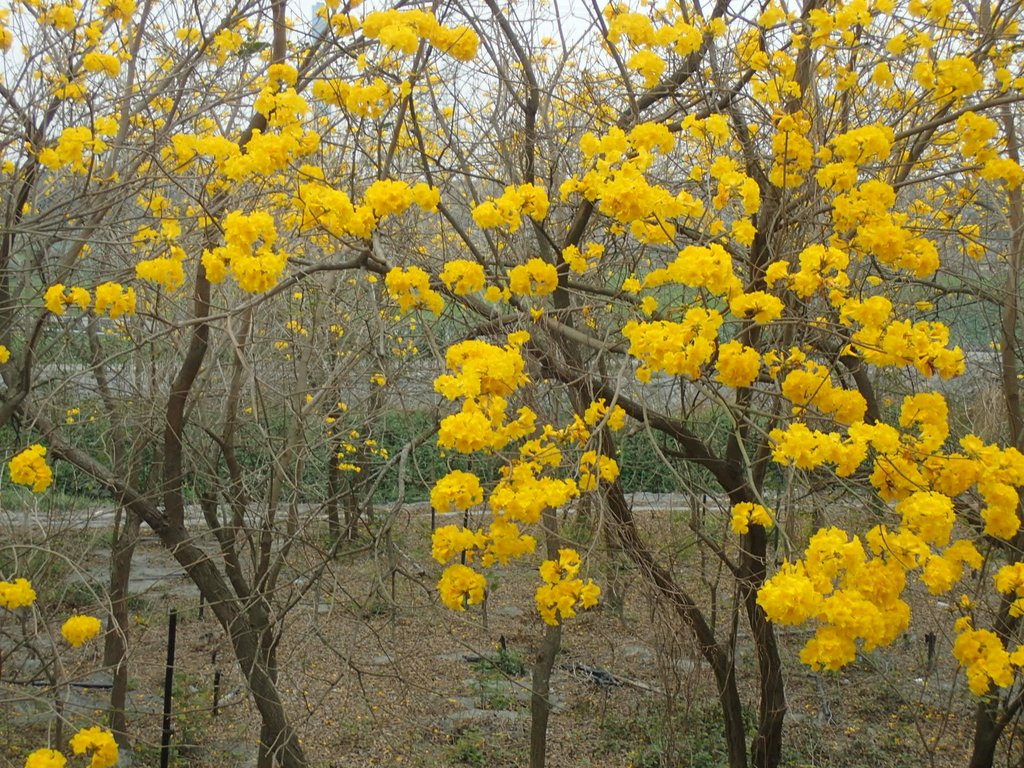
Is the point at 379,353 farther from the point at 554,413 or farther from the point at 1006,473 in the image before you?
the point at 1006,473

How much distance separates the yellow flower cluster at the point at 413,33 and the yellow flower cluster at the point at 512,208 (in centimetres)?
59

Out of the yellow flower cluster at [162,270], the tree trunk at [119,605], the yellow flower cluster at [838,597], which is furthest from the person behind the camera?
the tree trunk at [119,605]

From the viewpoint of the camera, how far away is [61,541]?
14.4 ft

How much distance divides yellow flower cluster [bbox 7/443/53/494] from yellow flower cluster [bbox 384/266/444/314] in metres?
1.47

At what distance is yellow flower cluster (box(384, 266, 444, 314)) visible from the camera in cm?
261

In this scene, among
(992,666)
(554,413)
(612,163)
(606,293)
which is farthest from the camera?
(554,413)

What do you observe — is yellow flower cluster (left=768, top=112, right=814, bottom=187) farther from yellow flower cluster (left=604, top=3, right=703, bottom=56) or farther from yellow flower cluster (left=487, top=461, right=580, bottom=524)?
yellow flower cluster (left=487, top=461, right=580, bottom=524)

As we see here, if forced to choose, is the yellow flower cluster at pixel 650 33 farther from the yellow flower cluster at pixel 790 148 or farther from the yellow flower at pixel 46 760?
the yellow flower at pixel 46 760

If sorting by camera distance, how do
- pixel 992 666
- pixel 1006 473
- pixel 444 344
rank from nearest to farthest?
1. pixel 1006 473
2. pixel 992 666
3. pixel 444 344

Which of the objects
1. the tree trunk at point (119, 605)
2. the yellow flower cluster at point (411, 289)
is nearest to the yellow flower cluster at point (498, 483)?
the yellow flower cluster at point (411, 289)

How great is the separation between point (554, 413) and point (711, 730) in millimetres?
2956

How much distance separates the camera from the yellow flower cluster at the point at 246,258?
2.50m

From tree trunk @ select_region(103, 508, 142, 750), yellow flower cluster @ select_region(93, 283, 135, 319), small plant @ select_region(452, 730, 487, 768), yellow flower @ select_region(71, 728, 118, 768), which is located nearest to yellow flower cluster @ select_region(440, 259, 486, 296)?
yellow flower cluster @ select_region(93, 283, 135, 319)

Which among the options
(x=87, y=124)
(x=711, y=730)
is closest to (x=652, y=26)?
(x=87, y=124)
